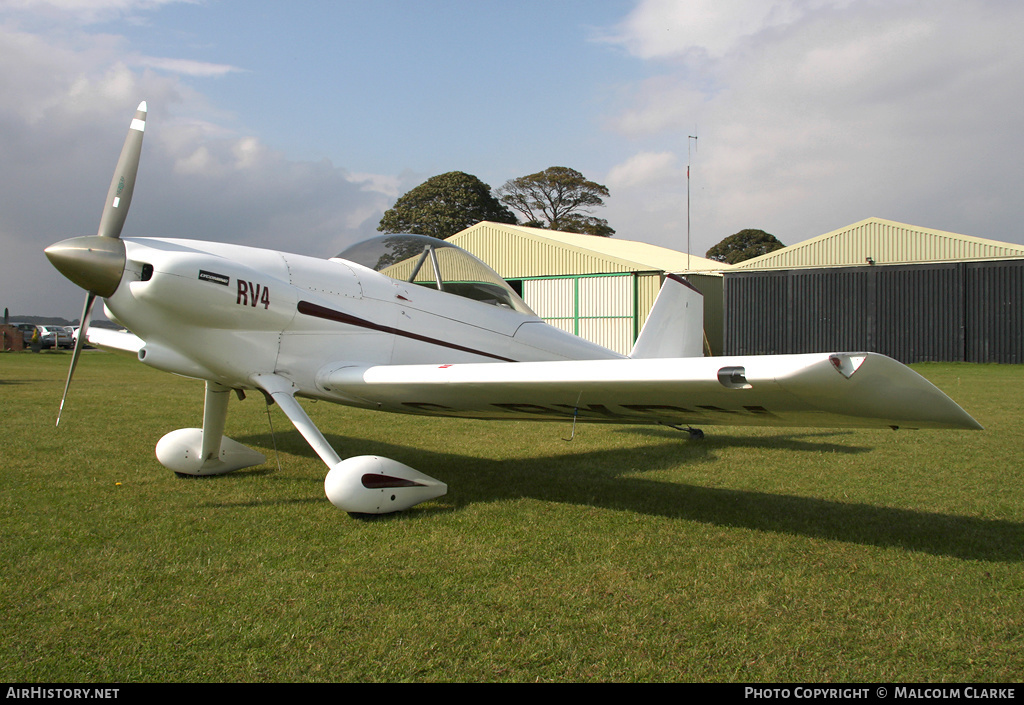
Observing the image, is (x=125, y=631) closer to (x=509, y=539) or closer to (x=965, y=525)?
(x=509, y=539)

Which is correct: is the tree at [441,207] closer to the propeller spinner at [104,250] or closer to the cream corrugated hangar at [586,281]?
the cream corrugated hangar at [586,281]

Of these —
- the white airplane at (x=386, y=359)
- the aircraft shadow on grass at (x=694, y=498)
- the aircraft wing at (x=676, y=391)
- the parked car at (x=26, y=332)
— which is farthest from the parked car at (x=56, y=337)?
the aircraft wing at (x=676, y=391)

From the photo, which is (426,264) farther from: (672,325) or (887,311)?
(887,311)

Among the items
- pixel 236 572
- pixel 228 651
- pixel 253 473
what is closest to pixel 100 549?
pixel 236 572

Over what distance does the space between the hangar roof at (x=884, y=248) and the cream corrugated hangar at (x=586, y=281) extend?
10.1 ft

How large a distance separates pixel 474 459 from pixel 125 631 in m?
3.99

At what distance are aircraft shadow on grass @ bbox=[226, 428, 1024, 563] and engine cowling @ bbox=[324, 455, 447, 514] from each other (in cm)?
11

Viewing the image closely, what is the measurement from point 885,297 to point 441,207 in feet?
105

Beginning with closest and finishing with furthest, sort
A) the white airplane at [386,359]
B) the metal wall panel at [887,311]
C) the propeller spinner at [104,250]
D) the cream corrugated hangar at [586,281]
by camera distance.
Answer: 1. the white airplane at [386,359]
2. the propeller spinner at [104,250]
3. the metal wall panel at [887,311]
4. the cream corrugated hangar at [586,281]

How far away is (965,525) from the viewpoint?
13.4ft

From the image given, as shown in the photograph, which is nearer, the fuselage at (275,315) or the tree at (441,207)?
the fuselage at (275,315)

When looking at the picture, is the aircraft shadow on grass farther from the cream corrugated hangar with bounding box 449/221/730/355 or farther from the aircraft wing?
the cream corrugated hangar with bounding box 449/221/730/355

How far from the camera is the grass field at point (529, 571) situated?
2.40 meters

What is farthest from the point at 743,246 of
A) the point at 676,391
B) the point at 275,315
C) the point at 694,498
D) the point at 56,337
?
the point at 676,391
